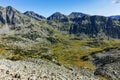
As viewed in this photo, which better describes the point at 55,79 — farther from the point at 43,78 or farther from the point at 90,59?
the point at 90,59

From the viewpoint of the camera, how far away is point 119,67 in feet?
410

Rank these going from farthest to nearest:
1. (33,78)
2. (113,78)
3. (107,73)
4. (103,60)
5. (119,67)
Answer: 1. (103,60)
2. (119,67)
3. (107,73)
4. (113,78)
5. (33,78)

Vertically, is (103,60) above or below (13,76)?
below

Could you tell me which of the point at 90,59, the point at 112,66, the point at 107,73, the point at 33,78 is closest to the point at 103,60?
the point at 90,59

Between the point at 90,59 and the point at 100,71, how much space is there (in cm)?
6313

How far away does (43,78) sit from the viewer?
65938mm

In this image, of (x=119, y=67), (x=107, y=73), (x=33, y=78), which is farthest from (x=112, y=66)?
(x=33, y=78)

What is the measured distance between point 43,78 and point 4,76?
1215cm

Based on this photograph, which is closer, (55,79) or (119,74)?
(55,79)

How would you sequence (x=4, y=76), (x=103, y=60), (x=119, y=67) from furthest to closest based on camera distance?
(x=103, y=60) < (x=119, y=67) < (x=4, y=76)

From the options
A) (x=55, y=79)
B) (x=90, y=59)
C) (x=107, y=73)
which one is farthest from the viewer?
(x=90, y=59)

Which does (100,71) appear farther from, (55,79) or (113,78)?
(55,79)

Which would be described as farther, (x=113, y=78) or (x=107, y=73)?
(x=107, y=73)

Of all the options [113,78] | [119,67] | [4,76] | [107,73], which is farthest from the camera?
[119,67]
